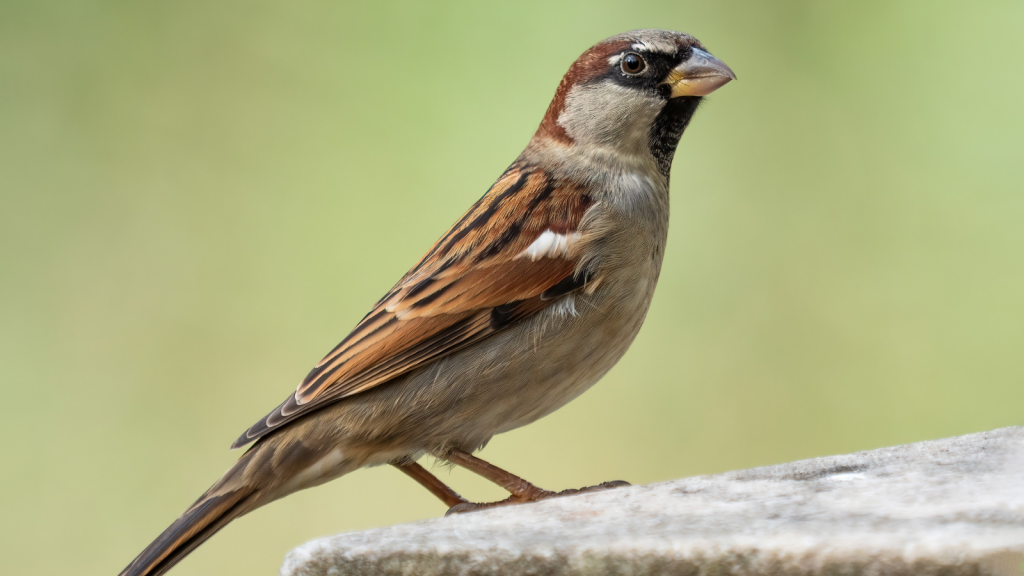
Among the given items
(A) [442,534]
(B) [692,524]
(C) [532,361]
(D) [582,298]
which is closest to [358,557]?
(A) [442,534]

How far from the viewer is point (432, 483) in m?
1.90

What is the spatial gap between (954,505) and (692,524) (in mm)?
327

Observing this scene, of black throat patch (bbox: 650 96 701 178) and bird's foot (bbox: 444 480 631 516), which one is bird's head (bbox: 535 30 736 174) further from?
bird's foot (bbox: 444 480 631 516)

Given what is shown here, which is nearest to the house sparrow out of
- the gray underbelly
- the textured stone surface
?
the gray underbelly

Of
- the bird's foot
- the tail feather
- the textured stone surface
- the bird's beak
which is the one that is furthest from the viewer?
the bird's beak

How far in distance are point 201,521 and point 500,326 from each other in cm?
64

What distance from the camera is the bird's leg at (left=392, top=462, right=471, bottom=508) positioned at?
188 cm

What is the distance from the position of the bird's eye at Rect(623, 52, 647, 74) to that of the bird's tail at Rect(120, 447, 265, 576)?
108 centimetres

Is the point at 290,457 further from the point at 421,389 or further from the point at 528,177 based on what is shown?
the point at 528,177

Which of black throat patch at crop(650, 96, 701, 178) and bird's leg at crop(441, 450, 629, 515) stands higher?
black throat patch at crop(650, 96, 701, 178)

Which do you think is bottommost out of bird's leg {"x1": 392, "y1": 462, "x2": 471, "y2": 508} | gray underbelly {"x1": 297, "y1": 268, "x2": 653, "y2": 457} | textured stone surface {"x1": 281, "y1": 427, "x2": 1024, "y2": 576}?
textured stone surface {"x1": 281, "y1": 427, "x2": 1024, "y2": 576}

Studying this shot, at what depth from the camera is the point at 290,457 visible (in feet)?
5.56

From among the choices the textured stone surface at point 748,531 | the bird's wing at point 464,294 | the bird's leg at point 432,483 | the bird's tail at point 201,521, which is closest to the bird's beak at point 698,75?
the bird's wing at point 464,294

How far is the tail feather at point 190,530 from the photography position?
156 cm
